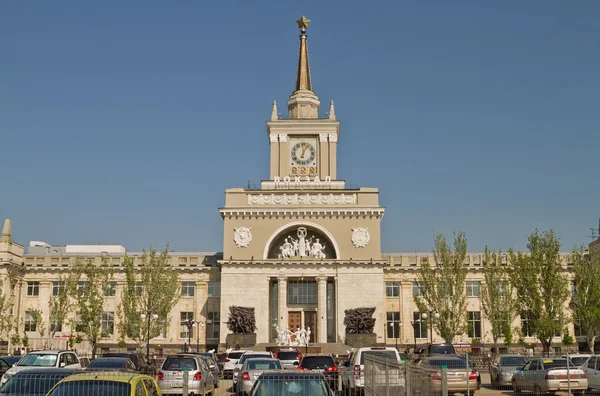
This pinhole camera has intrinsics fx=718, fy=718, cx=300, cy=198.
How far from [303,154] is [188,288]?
18557 mm

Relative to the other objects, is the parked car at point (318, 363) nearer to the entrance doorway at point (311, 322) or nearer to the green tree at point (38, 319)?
the entrance doorway at point (311, 322)

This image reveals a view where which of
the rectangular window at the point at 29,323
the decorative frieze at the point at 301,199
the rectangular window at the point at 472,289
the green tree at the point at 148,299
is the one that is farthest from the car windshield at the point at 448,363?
the rectangular window at the point at 29,323

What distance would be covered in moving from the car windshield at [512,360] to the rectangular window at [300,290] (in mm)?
34350

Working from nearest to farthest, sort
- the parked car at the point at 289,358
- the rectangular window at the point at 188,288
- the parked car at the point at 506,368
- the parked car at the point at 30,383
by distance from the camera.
A: the parked car at the point at 30,383 < the parked car at the point at 506,368 < the parked car at the point at 289,358 < the rectangular window at the point at 188,288

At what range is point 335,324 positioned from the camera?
67.9m

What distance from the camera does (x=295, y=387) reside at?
52.6 ft

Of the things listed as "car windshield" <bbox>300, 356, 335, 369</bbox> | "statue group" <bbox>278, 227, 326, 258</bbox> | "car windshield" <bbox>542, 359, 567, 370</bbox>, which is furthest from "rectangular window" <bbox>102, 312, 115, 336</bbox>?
"car windshield" <bbox>542, 359, 567, 370</bbox>

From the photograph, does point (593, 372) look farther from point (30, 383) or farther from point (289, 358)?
point (30, 383)

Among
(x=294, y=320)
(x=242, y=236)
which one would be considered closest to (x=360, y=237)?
(x=294, y=320)

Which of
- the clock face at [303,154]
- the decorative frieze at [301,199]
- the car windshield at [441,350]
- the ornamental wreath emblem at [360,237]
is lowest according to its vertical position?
the car windshield at [441,350]

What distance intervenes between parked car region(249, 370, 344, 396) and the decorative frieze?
177ft

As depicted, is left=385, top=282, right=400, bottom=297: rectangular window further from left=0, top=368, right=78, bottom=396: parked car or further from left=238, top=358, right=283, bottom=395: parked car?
left=0, top=368, right=78, bottom=396: parked car

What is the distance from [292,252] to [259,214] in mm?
4880

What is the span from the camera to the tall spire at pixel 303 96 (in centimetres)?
7881
